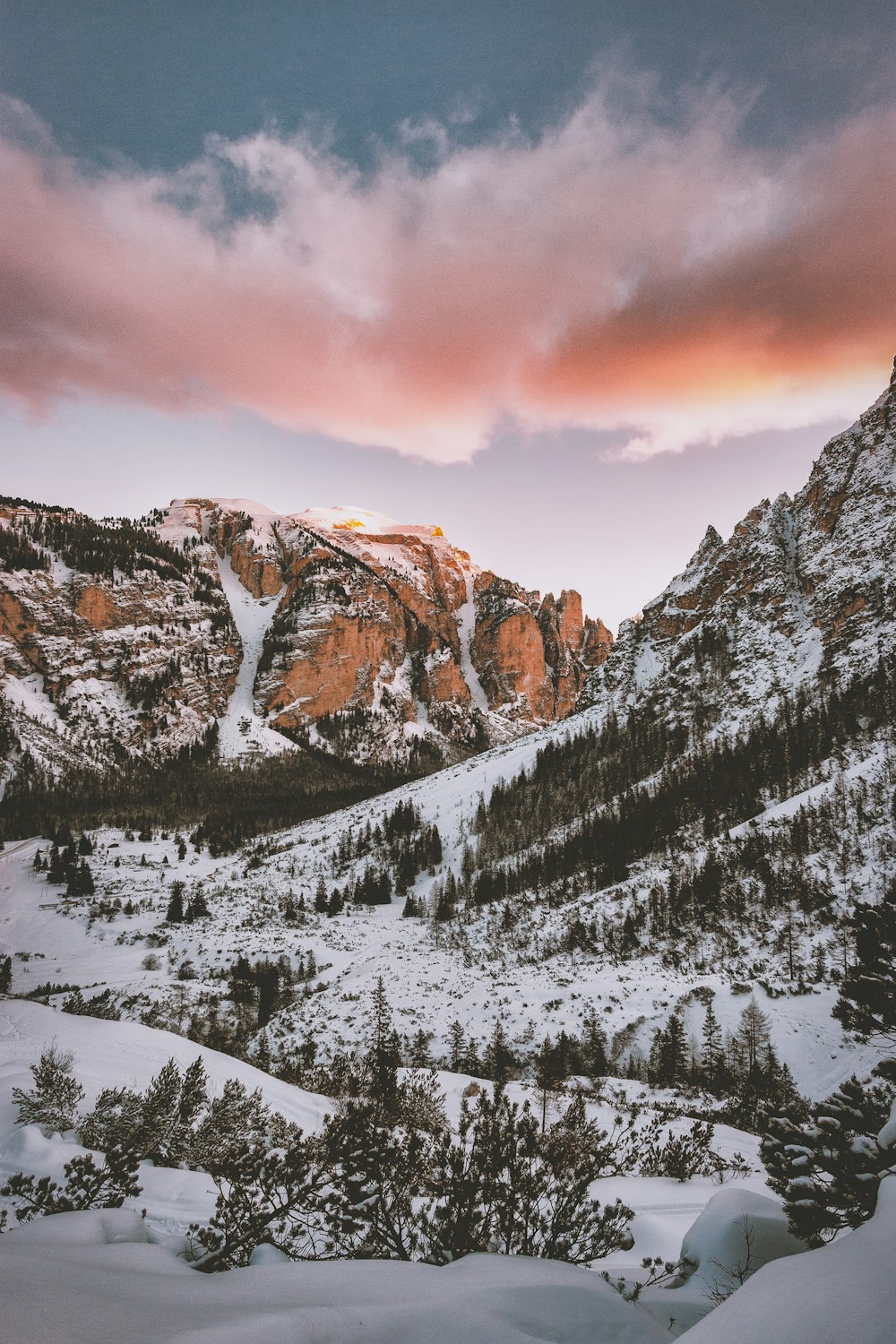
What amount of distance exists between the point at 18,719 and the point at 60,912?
125395 mm

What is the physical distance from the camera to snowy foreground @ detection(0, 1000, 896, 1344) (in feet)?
10.0

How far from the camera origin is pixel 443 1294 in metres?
4.69

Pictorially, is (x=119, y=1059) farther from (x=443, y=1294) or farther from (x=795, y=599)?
(x=795, y=599)

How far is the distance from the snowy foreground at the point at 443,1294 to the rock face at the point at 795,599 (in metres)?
125

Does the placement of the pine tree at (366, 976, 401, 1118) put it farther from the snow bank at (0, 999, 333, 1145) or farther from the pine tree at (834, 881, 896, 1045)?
the pine tree at (834, 881, 896, 1045)

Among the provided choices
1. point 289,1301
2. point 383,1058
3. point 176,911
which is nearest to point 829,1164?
point 289,1301

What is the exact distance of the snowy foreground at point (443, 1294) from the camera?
3054 millimetres

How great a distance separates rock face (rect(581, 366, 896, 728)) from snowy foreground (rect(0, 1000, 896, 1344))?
411 ft

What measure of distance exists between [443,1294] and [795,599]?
159917 mm

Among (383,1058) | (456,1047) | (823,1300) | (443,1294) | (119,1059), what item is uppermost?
(823,1300)

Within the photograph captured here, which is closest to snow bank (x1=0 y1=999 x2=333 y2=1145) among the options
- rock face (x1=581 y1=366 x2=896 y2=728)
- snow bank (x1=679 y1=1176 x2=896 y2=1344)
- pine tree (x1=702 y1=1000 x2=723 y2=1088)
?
snow bank (x1=679 y1=1176 x2=896 y2=1344)

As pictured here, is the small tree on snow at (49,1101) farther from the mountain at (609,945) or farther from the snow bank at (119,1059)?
the snow bank at (119,1059)

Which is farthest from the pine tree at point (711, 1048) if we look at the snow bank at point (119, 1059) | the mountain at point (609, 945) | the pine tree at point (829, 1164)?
the pine tree at point (829, 1164)

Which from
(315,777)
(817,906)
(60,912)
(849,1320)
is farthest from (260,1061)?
(315,777)
